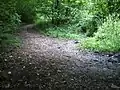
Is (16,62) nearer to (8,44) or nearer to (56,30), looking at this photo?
(8,44)

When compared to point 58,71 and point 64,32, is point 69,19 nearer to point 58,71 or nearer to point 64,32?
point 64,32

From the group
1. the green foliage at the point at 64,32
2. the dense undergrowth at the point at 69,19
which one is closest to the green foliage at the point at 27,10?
the dense undergrowth at the point at 69,19

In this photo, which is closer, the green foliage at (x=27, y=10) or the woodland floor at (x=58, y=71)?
the woodland floor at (x=58, y=71)

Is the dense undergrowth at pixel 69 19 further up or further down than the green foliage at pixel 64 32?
further up

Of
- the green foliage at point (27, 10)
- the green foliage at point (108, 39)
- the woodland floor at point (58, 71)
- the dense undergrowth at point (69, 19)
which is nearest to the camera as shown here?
the woodland floor at point (58, 71)

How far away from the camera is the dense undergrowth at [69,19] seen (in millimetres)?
10786

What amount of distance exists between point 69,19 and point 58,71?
12950 mm

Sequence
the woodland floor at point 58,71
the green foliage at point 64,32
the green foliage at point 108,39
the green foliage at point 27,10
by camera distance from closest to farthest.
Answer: the woodland floor at point 58,71, the green foliage at point 108,39, the green foliage at point 64,32, the green foliage at point 27,10

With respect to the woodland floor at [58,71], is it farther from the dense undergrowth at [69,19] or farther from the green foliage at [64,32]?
the green foliage at [64,32]

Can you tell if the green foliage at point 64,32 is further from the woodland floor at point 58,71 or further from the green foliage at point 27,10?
the woodland floor at point 58,71

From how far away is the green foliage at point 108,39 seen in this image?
1093 centimetres

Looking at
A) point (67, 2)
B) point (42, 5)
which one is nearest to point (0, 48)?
point (42, 5)

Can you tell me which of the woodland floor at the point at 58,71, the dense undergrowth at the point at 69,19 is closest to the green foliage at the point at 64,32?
the dense undergrowth at the point at 69,19

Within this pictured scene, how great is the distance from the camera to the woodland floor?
608 centimetres
